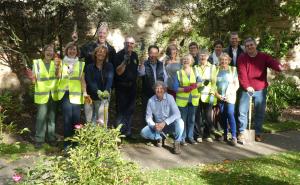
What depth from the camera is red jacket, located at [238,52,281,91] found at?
24.2ft

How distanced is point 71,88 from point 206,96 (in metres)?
2.21

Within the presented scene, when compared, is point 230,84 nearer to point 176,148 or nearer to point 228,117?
point 228,117

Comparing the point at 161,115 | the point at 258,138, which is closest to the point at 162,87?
the point at 161,115

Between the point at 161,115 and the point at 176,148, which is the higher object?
the point at 161,115

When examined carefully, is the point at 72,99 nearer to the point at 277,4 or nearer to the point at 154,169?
the point at 154,169

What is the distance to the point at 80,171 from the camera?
3.51 meters

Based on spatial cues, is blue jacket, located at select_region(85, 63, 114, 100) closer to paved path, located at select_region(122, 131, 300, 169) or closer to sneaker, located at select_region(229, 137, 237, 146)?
paved path, located at select_region(122, 131, 300, 169)

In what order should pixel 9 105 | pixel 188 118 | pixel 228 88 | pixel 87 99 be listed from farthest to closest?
pixel 9 105
pixel 228 88
pixel 188 118
pixel 87 99

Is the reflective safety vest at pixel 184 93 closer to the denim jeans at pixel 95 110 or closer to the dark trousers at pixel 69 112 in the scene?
the denim jeans at pixel 95 110

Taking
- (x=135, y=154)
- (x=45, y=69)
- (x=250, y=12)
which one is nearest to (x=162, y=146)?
(x=135, y=154)

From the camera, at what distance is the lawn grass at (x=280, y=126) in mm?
8391

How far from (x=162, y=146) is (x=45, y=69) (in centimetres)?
216

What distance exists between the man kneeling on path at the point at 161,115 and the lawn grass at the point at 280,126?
2.30 meters

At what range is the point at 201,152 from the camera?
680 cm
